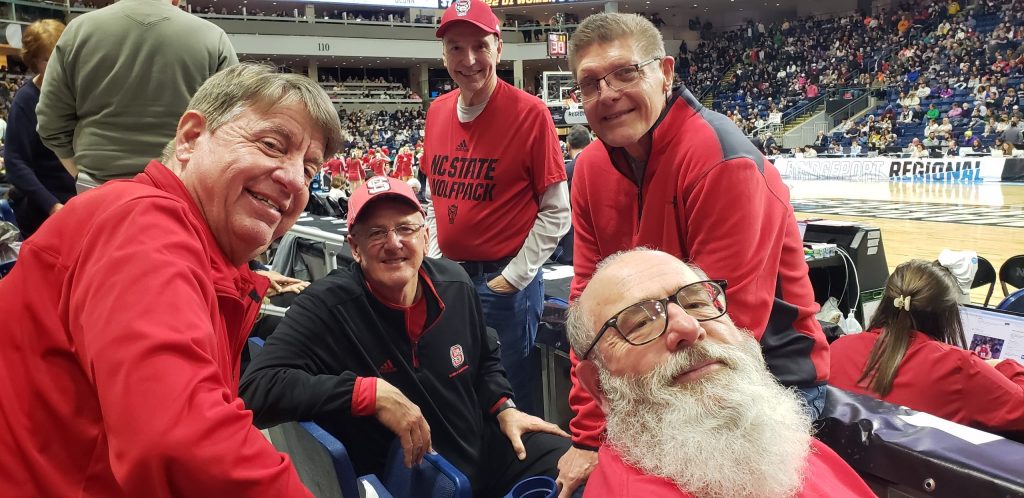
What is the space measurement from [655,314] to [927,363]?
46.2 inches

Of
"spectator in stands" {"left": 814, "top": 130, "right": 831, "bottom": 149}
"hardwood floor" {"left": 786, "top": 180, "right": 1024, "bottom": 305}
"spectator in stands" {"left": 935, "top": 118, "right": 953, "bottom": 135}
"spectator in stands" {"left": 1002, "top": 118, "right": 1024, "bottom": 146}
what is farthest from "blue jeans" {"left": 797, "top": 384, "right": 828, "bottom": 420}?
"spectator in stands" {"left": 814, "top": 130, "right": 831, "bottom": 149}

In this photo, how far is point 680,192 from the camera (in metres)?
1.60

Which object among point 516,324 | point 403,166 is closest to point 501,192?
point 516,324

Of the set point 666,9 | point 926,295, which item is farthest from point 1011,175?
point 666,9

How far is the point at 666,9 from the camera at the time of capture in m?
32.3

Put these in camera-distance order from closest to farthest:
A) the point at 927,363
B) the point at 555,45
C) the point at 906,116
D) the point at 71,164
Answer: the point at 927,363 < the point at 71,164 < the point at 906,116 < the point at 555,45

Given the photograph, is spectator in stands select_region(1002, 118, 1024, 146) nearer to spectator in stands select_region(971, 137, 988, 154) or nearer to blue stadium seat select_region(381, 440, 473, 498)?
spectator in stands select_region(971, 137, 988, 154)

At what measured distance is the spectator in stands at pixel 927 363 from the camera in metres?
1.84

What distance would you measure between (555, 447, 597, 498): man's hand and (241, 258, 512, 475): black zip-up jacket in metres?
0.34

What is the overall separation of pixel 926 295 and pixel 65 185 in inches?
134

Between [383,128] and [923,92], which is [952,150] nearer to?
[923,92]

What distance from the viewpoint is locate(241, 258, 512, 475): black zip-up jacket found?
5.42 feet

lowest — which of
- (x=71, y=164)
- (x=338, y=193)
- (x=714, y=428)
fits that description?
(x=338, y=193)

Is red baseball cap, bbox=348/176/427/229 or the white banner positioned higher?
red baseball cap, bbox=348/176/427/229
